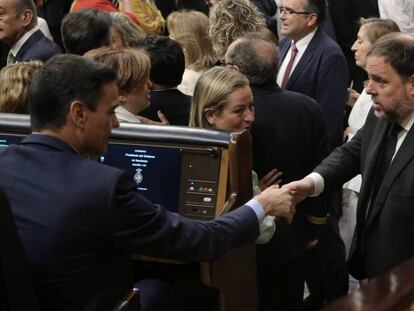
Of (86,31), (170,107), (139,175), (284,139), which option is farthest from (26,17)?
(139,175)

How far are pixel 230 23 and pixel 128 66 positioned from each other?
1.85 meters

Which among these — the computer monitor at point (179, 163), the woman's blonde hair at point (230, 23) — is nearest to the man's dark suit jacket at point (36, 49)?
the woman's blonde hair at point (230, 23)

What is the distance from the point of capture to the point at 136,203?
2.96m

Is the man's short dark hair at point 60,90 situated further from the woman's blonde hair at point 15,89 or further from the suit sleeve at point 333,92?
the suit sleeve at point 333,92

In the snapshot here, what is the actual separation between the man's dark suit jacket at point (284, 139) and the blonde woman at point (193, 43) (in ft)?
4.61

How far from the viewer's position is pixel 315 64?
5.89 metres

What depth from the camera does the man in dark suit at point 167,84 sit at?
4.81 m

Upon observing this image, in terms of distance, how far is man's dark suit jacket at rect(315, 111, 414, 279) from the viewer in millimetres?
3719

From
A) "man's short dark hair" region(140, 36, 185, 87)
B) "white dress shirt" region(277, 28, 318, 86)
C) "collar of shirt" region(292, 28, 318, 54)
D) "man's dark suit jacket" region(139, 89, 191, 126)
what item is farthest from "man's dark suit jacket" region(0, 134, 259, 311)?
"collar of shirt" region(292, 28, 318, 54)

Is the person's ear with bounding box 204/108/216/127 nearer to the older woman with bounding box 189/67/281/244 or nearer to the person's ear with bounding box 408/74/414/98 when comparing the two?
the older woman with bounding box 189/67/281/244

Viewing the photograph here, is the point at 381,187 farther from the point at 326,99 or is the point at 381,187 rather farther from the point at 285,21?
the point at 285,21

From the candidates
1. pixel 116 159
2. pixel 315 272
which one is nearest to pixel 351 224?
pixel 315 272

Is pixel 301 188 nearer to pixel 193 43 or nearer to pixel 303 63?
pixel 303 63

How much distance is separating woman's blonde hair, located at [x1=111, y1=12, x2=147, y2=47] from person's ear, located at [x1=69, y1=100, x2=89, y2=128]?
2.62m
